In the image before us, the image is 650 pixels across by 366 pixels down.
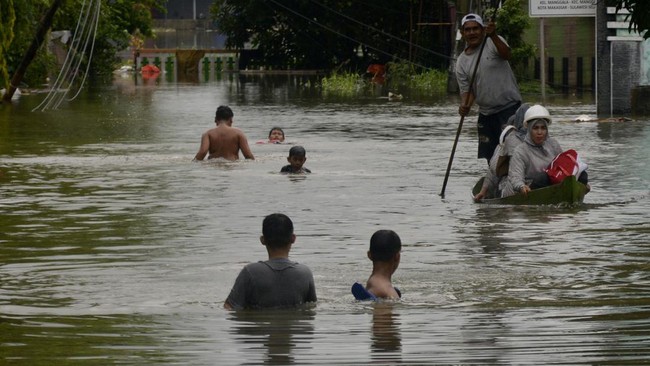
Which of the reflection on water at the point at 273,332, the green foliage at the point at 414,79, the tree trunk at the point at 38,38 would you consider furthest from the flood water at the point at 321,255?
the green foliage at the point at 414,79

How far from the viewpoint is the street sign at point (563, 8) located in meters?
33.9

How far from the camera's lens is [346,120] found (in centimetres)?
3584

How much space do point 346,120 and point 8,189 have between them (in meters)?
16.1

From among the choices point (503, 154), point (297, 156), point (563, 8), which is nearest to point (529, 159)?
point (503, 154)

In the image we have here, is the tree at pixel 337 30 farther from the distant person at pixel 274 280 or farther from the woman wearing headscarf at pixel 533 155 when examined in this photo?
the distant person at pixel 274 280

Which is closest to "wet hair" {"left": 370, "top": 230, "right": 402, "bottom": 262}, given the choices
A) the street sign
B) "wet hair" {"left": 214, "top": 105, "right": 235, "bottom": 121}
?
"wet hair" {"left": 214, "top": 105, "right": 235, "bottom": 121}

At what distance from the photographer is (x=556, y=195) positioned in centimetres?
1705

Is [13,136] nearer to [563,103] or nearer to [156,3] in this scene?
[563,103]

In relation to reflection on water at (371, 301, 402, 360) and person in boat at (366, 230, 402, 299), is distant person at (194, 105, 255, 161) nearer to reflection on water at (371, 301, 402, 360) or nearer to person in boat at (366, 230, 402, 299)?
person in boat at (366, 230, 402, 299)

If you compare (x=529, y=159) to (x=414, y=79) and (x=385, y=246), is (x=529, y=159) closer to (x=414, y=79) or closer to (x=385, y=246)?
(x=385, y=246)

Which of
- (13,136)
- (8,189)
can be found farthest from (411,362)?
(13,136)

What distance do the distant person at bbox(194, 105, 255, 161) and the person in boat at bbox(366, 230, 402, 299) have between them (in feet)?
41.6

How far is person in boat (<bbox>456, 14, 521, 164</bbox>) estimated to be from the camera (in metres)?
18.8

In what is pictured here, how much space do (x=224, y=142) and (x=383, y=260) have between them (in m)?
12.9
